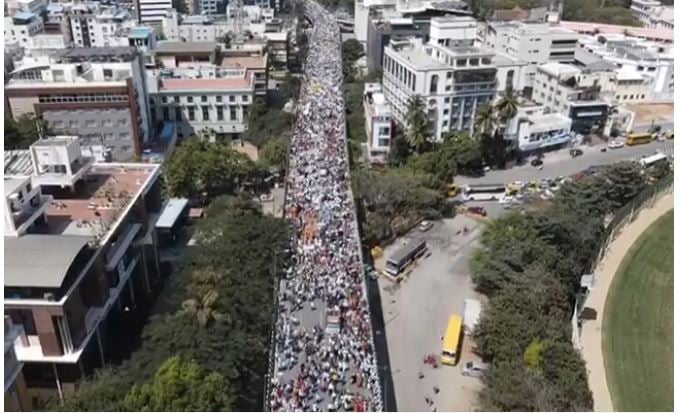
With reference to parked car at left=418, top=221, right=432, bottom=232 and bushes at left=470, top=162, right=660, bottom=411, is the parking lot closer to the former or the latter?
parked car at left=418, top=221, right=432, bottom=232

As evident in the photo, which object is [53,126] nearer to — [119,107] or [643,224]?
[119,107]

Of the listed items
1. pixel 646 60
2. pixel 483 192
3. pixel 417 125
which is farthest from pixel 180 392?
pixel 646 60

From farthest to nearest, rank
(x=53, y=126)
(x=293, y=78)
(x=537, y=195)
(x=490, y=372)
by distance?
(x=293, y=78) < (x=53, y=126) < (x=537, y=195) < (x=490, y=372)

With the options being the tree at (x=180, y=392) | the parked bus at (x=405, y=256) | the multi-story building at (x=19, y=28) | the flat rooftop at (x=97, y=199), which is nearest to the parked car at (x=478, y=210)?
the parked bus at (x=405, y=256)

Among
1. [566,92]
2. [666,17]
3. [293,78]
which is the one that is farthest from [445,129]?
[666,17]

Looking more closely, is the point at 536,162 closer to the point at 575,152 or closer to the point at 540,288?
the point at 575,152

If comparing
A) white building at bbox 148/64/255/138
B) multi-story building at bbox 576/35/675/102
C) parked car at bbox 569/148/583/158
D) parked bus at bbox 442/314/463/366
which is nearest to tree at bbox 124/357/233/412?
parked bus at bbox 442/314/463/366

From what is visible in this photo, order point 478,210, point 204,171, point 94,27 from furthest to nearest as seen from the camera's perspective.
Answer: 1. point 94,27
2. point 478,210
3. point 204,171
